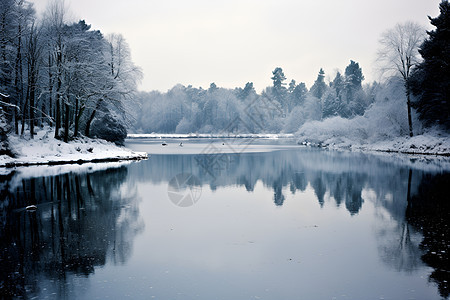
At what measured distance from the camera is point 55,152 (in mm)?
35000

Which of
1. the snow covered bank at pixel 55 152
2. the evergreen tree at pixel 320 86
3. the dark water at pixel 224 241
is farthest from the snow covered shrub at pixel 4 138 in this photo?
the evergreen tree at pixel 320 86

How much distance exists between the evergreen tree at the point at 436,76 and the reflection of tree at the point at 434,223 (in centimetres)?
2294

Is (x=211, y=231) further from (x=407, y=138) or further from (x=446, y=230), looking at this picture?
(x=407, y=138)

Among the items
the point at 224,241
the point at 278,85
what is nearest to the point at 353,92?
the point at 278,85

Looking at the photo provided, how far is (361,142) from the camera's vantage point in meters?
60.7

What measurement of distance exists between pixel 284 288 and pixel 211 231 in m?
4.82

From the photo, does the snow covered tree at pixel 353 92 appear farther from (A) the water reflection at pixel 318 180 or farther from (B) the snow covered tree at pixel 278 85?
(A) the water reflection at pixel 318 180

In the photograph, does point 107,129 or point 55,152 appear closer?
point 55,152

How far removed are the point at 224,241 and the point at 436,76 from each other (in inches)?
1527

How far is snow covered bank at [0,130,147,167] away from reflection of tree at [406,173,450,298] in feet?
89.7

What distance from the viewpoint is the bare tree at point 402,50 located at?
1914 inches

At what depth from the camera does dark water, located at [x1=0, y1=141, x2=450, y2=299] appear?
7926 millimetres

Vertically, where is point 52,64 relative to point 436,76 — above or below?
above

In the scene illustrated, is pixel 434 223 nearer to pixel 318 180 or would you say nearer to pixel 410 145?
pixel 318 180
